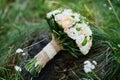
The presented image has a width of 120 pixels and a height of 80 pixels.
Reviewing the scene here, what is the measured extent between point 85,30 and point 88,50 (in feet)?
0.53

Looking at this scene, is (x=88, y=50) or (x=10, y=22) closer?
(x=88, y=50)

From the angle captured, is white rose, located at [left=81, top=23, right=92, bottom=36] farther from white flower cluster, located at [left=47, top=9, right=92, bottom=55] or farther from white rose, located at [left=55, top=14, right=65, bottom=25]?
white rose, located at [left=55, top=14, right=65, bottom=25]

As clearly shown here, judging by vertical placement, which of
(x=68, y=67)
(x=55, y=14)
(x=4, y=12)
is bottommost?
(x=4, y=12)

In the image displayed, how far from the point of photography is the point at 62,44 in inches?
104

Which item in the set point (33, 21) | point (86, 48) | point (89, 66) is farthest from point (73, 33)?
point (33, 21)

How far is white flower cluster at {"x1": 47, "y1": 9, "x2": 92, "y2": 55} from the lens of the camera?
259cm

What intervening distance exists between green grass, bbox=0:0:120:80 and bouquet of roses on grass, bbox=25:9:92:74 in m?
0.18

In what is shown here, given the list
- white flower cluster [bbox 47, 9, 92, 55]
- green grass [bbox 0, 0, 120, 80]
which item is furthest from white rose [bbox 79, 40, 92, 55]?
green grass [bbox 0, 0, 120, 80]

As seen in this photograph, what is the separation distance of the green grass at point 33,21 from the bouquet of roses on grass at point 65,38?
0.18 meters

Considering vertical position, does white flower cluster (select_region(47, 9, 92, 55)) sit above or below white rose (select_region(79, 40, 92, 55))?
above

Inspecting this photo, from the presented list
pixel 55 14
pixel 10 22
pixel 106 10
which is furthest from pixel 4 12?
pixel 55 14

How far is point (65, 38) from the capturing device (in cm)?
262

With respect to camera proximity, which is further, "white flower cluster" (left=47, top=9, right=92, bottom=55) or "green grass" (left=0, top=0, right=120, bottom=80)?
"green grass" (left=0, top=0, right=120, bottom=80)

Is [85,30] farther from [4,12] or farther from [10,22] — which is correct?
[4,12]
